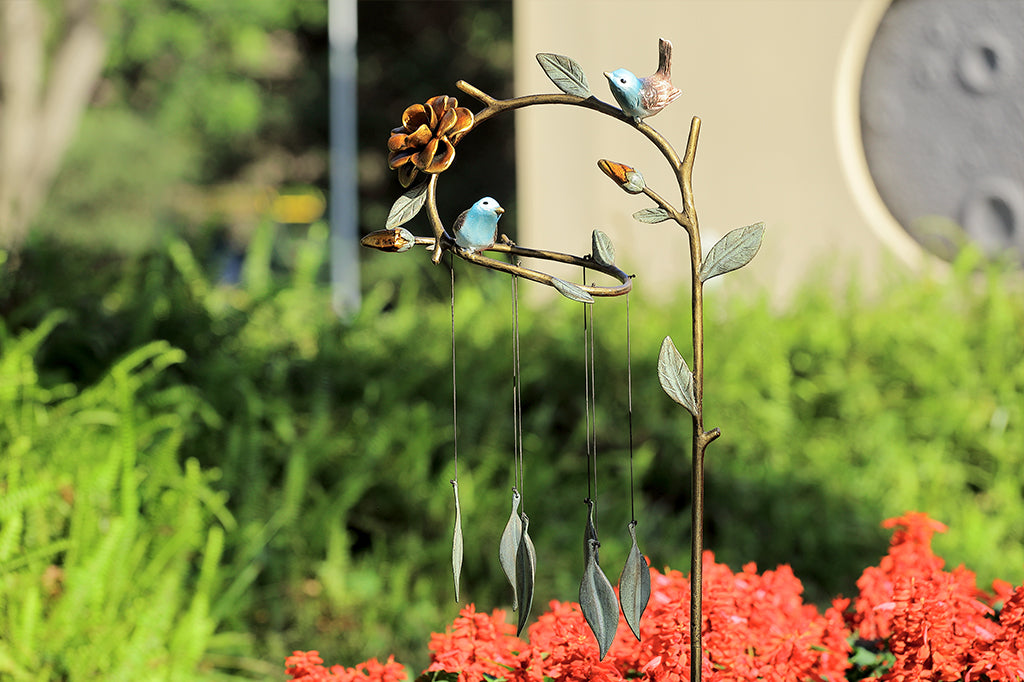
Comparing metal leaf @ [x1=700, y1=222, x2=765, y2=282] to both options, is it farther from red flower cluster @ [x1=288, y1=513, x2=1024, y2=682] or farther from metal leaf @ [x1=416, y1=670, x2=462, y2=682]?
metal leaf @ [x1=416, y1=670, x2=462, y2=682]

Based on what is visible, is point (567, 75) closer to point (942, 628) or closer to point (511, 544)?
point (511, 544)

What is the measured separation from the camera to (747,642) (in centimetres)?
165

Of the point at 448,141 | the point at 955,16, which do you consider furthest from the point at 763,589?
the point at 955,16

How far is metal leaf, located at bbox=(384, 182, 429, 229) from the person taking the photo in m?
1.48

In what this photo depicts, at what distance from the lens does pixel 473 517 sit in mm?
3725

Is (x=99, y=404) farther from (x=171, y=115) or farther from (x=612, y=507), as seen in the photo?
(x=171, y=115)

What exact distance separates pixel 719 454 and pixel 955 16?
2454mm

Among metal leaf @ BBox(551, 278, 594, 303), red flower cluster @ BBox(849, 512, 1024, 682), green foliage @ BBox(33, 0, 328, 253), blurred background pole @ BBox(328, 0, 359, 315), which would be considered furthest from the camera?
green foliage @ BBox(33, 0, 328, 253)

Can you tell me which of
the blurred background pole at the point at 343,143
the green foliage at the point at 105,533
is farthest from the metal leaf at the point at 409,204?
the blurred background pole at the point at 343,143

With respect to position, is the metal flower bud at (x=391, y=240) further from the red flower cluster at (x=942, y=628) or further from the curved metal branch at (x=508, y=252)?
the red flower cluster at (x=942, y=628)

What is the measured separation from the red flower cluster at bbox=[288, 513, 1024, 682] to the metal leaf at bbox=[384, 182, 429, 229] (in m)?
0.69

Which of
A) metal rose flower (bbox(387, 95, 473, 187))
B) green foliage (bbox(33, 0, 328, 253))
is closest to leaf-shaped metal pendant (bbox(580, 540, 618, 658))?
metal rose flower (bbox(387, 95, 473, 187))

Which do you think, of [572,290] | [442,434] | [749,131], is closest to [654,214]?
[572,290]

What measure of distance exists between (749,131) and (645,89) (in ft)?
13.4
